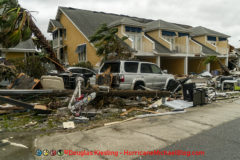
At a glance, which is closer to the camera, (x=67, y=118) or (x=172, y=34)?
(x=67, y=118)

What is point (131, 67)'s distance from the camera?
983cm

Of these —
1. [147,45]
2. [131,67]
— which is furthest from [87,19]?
[131,67]

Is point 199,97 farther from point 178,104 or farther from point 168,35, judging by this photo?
point 168,35

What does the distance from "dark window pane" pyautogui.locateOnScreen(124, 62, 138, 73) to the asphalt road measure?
4.82 metres

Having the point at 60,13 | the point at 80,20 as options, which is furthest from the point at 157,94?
the point at 60,13

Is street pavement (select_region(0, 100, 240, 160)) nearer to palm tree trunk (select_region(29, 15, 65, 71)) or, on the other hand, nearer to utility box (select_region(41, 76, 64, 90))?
utility box (select_region(41, 76, 64, 90))

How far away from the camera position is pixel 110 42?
1535 centimetres

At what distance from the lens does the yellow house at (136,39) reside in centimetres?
2125

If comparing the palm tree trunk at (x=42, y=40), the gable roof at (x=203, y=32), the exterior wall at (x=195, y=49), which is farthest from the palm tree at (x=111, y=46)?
the gable roof at (x=203, y=32)

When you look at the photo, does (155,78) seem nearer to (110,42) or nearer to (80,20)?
(110,42)

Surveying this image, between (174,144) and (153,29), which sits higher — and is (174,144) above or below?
below

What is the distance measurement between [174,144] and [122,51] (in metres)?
11.2

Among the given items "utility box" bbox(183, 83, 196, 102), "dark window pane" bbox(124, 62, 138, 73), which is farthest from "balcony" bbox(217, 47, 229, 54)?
"dark window pane" bbox(124, 62, 138, 73)

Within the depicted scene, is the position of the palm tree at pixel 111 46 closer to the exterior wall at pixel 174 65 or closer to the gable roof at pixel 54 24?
Result: the gable roof at pixel 54 24
